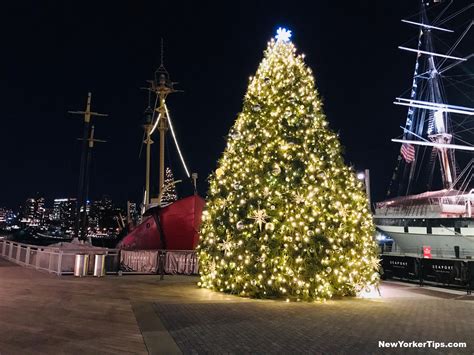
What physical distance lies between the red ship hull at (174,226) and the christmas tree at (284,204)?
6.04m

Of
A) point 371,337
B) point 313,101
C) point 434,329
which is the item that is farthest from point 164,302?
point 313,101

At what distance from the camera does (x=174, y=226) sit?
1783 centimetres

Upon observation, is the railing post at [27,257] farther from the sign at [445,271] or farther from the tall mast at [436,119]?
the tall mast at [436,119]

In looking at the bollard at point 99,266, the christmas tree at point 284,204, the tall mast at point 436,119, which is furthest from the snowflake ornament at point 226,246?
the tall mast at point 436,119

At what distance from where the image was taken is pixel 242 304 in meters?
8.91

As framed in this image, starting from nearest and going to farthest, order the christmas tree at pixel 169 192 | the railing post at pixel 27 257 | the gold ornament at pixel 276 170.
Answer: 1. the gold ornament at pixel 276 170
2. the railing post at pixel 27 257
3. the christmas tree at pixel 169 192

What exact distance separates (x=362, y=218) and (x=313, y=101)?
3298 mm

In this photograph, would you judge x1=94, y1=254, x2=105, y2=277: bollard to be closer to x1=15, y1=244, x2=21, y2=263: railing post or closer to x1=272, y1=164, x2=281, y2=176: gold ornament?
x1=15, y1=244, x2=21, y2=263: railing post

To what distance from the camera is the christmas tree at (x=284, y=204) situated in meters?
9.76

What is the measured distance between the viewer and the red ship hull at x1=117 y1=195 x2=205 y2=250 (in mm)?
17516

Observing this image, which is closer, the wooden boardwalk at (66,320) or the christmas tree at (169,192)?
the wooden boardwalk at (66,320)

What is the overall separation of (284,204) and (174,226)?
8794 mm

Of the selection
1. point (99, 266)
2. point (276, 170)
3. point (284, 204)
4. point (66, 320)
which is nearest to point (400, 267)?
point (284, 204)

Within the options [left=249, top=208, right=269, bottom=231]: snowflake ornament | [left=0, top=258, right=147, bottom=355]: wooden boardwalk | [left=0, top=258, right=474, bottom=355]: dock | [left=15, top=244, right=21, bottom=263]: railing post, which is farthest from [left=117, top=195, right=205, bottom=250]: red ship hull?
[left=249, top=208, right=269, bottom=231]: snowflake ornament
